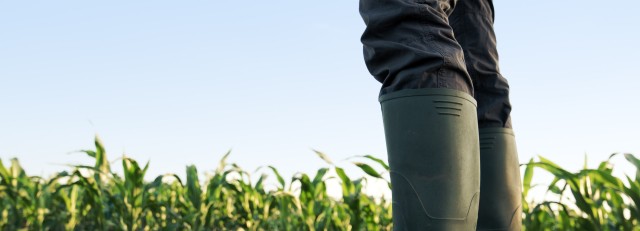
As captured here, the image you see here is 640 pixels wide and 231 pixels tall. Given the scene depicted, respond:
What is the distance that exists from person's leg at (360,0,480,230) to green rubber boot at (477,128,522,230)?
1.13 feet

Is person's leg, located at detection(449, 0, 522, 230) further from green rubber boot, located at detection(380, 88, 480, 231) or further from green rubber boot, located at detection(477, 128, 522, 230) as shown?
green rubber boot, located at detection(380, 88, 480, 231)

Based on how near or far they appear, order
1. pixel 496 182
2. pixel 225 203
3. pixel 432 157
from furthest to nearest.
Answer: pixel 225 203 → pixel 496 182 → pixel 432 157

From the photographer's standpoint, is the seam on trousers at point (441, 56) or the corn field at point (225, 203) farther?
the corn field at point (225, 203)

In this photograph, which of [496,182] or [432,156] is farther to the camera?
[496,182]

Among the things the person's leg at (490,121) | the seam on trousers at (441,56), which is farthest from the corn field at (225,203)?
the seam on trousers at (441,56)

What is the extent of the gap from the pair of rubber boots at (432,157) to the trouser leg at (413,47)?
1.0 inches

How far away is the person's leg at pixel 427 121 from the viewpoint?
3.42 feet

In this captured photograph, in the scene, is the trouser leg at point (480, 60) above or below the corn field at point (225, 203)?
above

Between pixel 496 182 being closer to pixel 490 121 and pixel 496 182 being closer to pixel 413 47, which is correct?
pixel 490 121

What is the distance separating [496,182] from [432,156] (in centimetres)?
45

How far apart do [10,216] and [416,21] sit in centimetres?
170

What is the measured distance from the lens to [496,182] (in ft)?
4.70

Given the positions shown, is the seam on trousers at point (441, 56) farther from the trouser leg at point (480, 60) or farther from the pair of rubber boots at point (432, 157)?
the trouser leg at point (480, 60)

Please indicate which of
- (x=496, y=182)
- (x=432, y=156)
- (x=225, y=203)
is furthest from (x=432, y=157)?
(x=225, y=203)
